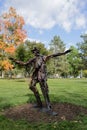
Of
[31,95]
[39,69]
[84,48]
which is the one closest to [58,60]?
[84,48]

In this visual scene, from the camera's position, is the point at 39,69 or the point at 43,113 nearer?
the point at 43,113

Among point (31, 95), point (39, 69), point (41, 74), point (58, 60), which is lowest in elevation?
point (31, 95)

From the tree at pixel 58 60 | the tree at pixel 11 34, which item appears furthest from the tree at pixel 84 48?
the tree at pixel 58 60

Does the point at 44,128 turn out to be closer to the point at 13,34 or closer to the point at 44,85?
the point at 44,85

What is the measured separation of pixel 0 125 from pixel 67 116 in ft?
8.17

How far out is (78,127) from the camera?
28.8 ft

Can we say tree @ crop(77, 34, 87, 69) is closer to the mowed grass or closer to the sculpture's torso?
the mowed grass

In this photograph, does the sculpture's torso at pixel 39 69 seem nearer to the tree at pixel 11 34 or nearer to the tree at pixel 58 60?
the tree at pixel 11 34

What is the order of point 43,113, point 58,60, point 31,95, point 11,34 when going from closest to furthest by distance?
point 43,113 → point 31,95 → point 11,34 → point 58,60

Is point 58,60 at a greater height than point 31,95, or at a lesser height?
greater

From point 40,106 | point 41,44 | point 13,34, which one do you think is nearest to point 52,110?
point 40,106

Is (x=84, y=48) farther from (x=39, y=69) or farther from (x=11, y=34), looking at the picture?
(x=39, y=69)

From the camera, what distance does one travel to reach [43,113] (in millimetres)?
10688

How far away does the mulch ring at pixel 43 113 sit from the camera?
10026 millimetres
